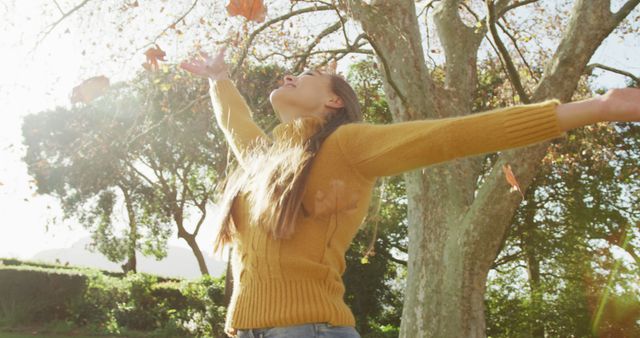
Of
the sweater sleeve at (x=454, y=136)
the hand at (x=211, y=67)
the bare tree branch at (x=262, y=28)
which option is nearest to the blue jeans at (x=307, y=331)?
the sweater sleeve at (x=454, y=136)

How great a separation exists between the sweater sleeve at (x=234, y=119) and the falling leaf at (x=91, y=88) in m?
4.18

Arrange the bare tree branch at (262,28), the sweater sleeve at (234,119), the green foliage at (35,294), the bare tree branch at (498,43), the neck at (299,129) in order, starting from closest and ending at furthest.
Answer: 1. the neck at (299,129)
2. the sweater sleeve at (234,119)
3. the bare tree branch at (498,43)
4. the bare tree branch at (262,28)
5. the green foliage at (35,294)

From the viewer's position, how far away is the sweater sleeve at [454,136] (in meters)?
1.83

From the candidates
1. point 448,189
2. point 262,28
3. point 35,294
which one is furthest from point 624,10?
point 35,294

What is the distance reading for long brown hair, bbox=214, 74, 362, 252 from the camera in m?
2.12

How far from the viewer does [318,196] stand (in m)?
2.18

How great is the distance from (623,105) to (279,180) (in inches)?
42.7

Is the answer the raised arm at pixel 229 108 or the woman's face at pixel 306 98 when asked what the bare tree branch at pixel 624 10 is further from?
the woman's face at pixel 306 98

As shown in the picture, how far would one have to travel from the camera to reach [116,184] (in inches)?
1000

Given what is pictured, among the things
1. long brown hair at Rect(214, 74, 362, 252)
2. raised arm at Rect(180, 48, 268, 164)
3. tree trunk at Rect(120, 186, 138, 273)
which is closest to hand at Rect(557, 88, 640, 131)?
long brown hair at Rect(214, 74, 362, 252)

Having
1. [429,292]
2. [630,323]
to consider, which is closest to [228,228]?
[429,292]

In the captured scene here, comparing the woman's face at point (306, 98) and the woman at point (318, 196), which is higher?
the woman's face at point (306, 98)

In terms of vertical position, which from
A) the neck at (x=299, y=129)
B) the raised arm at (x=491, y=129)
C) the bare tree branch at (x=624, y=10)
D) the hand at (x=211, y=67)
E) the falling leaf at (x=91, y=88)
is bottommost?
the raised arm at (x=491, y=129)

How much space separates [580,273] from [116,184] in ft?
59.7
